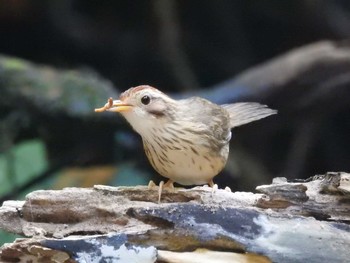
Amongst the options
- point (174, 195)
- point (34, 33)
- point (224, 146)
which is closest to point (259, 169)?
point (34, 33)

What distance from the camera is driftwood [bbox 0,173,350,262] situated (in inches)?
75.7

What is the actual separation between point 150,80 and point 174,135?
2265mm

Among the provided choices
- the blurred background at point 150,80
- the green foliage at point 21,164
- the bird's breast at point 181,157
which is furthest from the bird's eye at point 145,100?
the green foliage at point 21,164

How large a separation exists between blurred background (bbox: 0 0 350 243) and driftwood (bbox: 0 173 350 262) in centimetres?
174

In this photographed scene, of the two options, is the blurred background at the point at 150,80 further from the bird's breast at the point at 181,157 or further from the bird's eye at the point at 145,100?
the bird's eye at the point at 145,100

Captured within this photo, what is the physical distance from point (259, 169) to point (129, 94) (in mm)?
2293

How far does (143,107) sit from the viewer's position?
84.8 inches

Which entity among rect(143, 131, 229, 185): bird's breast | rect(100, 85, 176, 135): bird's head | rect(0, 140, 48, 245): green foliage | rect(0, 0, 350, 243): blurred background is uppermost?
rect(0, 0, 350, 243): blurred background

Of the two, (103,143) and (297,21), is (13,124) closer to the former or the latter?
(103,143)

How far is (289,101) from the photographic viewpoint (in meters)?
3.98

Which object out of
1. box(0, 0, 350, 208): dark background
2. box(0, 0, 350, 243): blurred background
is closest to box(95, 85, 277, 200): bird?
box(0, 0, 350, 243): blurred background

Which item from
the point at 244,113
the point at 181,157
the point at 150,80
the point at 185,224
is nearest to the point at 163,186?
the point at 181,157

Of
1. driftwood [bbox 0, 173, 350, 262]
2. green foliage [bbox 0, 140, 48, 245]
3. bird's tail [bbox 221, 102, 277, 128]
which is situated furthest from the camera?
green foliage [bbox 0, 140, 48, 245]

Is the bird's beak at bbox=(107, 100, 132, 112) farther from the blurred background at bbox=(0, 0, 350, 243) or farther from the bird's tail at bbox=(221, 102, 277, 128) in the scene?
the blurred background at bbox=(0, 0, 350, 243)
